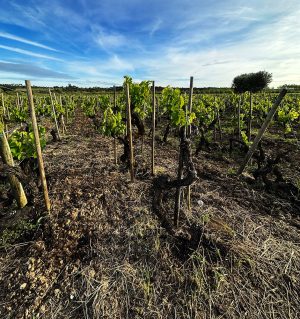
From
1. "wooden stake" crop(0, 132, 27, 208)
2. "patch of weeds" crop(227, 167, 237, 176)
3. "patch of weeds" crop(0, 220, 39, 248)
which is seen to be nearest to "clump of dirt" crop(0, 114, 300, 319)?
"patch of weeds" crop(0, 220, 39, 248)

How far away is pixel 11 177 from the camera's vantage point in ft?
12.6

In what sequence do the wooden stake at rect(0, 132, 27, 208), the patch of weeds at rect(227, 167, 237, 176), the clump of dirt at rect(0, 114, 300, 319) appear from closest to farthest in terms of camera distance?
the clump of dirt at rect(0, 114, 300, 319) < the wooden stake at rect(0, 132, 27, 208) < the patch of weeds at rect(227, 167, 237, 176)

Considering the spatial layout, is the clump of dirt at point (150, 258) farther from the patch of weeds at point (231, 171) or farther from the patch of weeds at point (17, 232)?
the patch of weeds at point (231, 171)

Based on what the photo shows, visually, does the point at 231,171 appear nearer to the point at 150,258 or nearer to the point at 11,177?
the point at 150,258

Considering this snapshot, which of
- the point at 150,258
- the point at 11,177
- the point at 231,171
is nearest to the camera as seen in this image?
the point at 150,258

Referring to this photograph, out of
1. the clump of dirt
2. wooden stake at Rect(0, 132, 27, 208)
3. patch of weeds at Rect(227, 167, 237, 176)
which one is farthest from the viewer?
patch of weeds at Rect(227, 167, 237, 176)

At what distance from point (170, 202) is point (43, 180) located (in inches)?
96.6

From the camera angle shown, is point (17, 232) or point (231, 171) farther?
point (231, 171)

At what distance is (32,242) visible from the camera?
→ 3.63m

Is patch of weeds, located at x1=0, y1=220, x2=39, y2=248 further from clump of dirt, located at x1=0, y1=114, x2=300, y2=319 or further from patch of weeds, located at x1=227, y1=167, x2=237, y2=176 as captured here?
patch of weeds, located at x1=227, y1=167, x2=237, y2=176

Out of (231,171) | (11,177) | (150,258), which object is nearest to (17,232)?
(11,177)

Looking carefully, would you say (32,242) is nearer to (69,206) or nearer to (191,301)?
(69,206)

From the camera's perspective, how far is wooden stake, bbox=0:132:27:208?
362cm

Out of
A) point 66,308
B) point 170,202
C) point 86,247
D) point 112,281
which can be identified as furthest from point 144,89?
point 66,308
